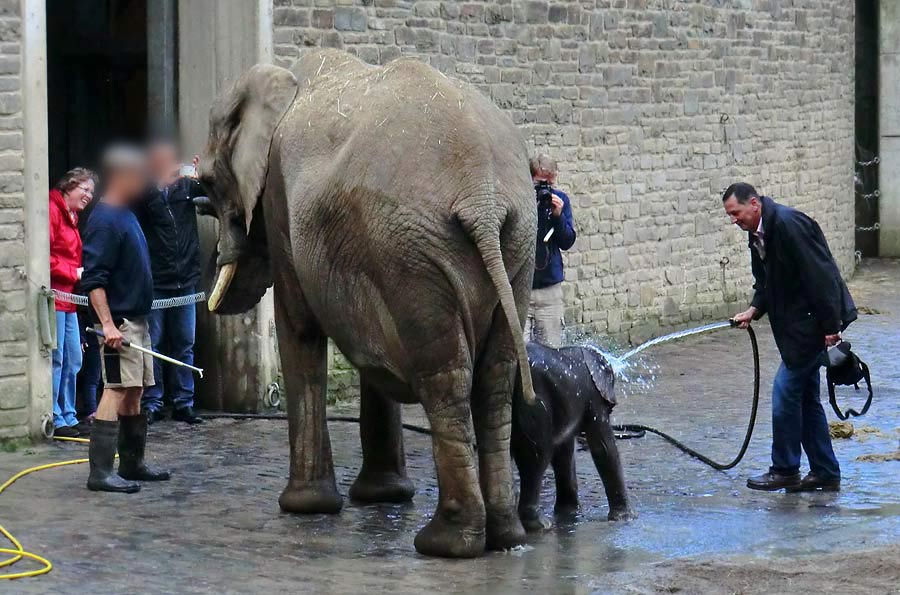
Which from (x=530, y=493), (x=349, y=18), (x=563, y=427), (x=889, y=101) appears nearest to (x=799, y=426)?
(x=563, y=427)

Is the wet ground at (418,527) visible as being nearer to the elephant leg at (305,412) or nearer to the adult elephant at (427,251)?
the elephant leg at (305,412)

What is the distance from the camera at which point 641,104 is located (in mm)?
16734

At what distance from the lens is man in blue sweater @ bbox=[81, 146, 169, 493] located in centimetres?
961

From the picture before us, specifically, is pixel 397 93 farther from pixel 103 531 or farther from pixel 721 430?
pixel 721 430

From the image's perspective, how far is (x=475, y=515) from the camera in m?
8.11

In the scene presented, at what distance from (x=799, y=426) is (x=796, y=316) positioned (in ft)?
2.13

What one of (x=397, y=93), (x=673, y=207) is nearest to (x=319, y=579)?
(x=397, y=93)

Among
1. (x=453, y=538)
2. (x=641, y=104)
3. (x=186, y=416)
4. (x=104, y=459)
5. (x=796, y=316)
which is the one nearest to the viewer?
(x=453, y=538)

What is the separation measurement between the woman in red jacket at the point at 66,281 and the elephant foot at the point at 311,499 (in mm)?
2731

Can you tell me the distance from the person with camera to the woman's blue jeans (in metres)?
3.07

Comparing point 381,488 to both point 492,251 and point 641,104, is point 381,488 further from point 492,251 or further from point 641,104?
point 641,104

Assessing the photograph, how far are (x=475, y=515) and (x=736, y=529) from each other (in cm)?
157

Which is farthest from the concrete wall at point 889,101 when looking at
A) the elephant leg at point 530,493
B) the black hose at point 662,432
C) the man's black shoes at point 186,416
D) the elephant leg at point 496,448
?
the elephant leg at point 496,448

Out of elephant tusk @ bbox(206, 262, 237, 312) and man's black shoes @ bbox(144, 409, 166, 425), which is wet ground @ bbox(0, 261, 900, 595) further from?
elephant tusk @ bbox(206, 262, 237, 312)
